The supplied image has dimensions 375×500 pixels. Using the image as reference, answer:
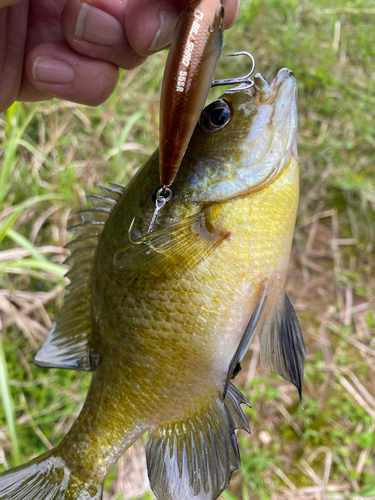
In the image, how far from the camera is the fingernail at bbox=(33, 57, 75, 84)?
43.1 inches

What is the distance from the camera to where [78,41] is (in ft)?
3.49

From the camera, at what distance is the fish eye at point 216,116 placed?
3.01ft

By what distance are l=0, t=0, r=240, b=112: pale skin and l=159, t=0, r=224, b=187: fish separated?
1.00 ft

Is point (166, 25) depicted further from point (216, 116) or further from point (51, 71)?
point (51, 71)

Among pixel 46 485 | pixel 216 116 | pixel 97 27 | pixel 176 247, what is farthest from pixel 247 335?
pixel 97 27

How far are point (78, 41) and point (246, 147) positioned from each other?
0.62 meters

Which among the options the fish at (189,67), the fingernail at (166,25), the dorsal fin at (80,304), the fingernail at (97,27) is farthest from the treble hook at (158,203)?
the fingernail at (97,27)

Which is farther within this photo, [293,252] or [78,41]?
[293,252]

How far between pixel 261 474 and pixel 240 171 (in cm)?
161

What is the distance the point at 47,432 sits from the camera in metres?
1.72

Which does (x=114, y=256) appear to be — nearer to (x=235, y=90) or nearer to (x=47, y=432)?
(x=235, y=90)

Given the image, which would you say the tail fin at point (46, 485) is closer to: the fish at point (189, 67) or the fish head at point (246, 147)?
the fish head at point (246, 147)

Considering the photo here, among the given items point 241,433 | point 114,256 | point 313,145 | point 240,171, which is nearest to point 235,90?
point 240,171

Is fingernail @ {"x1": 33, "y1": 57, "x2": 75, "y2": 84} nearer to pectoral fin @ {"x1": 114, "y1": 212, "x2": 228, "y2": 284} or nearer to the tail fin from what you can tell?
pectoral fin @ {"x1": 114, "y1": 212, "x2": 228, "y2": 284}
